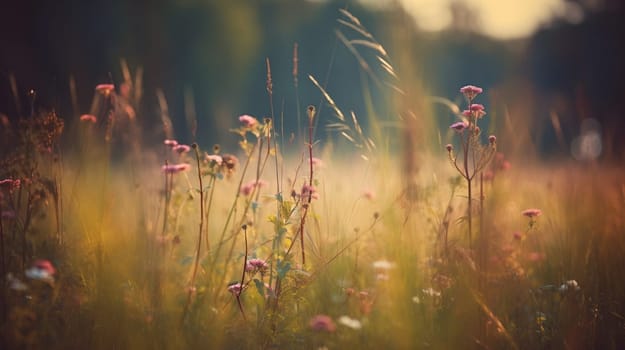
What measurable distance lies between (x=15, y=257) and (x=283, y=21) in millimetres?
18242

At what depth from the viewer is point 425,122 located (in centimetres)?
209

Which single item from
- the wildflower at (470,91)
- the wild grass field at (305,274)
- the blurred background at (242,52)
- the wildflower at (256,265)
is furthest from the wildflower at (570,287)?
the blurred background at (242,52)

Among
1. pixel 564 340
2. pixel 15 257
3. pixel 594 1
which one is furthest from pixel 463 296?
pixel 594 1

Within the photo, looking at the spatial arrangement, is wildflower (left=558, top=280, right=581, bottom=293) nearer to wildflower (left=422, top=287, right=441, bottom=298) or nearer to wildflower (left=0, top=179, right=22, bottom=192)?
wildflower (left=422, top=287, right=441, bottom=298)

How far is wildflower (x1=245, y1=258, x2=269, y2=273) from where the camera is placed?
1531 millimetres

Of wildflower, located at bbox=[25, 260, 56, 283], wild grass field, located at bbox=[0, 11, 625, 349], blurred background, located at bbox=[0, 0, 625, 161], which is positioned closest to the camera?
wildflower, located at bbox=[25, 260, 56, 283]

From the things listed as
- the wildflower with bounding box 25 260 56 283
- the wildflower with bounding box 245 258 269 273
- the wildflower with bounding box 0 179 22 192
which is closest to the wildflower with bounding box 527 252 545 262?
the wildflower with bounding box 245 258 269 273

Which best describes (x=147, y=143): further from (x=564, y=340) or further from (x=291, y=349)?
(x=564, y=340)

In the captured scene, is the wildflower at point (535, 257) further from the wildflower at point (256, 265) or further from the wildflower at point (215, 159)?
the wildflower at point (215, 159)

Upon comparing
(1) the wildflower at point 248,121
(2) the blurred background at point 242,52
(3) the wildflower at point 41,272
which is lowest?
(3) the wildflower at point 41,272

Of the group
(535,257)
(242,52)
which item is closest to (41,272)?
(535,257)

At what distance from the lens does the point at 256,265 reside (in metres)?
1.53

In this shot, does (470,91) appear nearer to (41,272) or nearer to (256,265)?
(256,265)

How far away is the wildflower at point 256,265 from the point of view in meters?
1.53
